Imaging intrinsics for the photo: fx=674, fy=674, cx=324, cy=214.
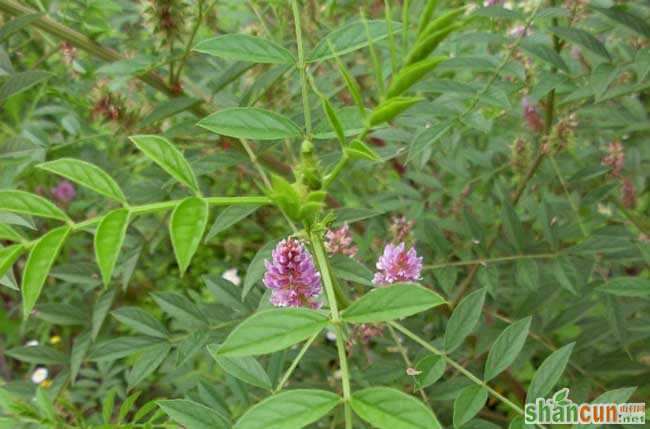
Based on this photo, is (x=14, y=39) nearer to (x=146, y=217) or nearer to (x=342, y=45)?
(x=146, y=217)

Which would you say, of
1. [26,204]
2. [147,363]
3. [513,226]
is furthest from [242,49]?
[513,226]

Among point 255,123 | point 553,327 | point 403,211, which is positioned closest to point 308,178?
point 255,123

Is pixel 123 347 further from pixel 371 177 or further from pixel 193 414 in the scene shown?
pixel 371 177

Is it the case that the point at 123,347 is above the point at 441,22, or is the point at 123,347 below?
below

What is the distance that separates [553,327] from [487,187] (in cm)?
54

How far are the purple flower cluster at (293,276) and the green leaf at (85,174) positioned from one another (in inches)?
9.7

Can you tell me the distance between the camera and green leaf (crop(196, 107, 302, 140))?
867mm

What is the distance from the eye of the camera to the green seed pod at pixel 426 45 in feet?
2.06

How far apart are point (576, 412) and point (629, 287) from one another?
24cm

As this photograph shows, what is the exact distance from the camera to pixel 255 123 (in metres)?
0.88

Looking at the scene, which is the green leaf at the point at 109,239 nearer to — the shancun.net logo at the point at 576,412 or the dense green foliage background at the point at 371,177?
the dense green foliage background at the point at 371,177

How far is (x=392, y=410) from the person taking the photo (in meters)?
0.68

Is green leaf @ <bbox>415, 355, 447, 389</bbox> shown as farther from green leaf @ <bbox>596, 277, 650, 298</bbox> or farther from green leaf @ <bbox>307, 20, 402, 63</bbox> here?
green leaf @ <bbox>307, 20, 402, 63</bbox>

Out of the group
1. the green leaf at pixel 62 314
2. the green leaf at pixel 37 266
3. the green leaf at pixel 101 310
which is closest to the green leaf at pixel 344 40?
the green leaf at pixel 37 266
